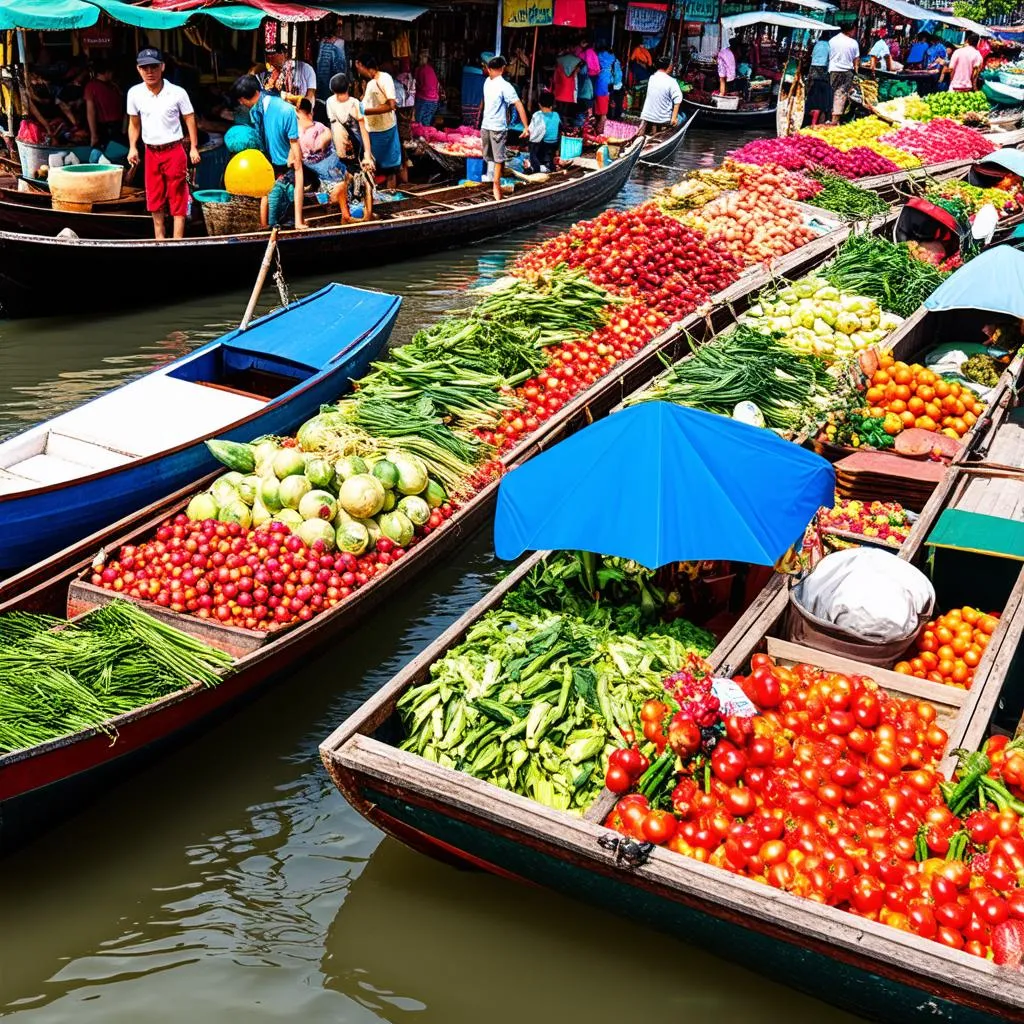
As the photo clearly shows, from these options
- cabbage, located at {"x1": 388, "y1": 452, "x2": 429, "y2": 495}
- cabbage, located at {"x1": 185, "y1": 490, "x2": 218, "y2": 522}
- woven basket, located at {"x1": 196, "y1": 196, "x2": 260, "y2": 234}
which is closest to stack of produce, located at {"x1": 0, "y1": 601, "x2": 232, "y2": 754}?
cabbage, located at {"x1": 185, "y1": 490, "x2": 218, "y2": 522}

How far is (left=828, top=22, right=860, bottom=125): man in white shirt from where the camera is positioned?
77.5ft

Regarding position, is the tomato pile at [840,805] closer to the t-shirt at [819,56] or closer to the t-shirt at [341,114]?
the t-shirt at [341,114]

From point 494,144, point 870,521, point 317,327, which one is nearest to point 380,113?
point 494,144

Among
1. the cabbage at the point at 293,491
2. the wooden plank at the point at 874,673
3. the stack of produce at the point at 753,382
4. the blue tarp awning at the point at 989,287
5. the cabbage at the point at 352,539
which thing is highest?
the blue tarp awning at the point at 989,287

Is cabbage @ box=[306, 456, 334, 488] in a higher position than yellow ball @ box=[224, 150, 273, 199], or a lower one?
lower

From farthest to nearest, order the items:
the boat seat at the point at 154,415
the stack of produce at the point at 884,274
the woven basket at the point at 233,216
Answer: the woven basket at the point at 233,216
the stack of produce at the point at 884,274
the boat seat at the point at 154,415

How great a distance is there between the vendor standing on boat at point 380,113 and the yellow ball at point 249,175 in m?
2.47

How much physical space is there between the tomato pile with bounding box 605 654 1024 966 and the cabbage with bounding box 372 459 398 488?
101 inches

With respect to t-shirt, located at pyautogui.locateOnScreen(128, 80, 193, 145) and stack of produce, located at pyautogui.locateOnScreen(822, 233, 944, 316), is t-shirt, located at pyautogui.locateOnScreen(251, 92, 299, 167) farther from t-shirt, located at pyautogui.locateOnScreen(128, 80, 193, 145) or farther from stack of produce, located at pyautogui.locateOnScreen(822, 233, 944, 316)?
stack of produce, located at pyautogui.locateOnScreen(822, 233, 944, 316)

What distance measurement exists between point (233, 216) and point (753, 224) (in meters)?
6.20

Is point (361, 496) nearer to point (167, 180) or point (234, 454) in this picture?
point (234, 454)

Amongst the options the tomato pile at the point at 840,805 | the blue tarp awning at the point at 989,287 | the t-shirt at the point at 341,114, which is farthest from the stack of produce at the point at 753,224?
the tomato pile at the point at 840,805

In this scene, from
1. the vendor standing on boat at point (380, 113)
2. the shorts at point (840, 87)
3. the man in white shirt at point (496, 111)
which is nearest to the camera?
the vendor standing on boat at point (380, 113)

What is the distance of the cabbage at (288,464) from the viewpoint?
6648 mm
